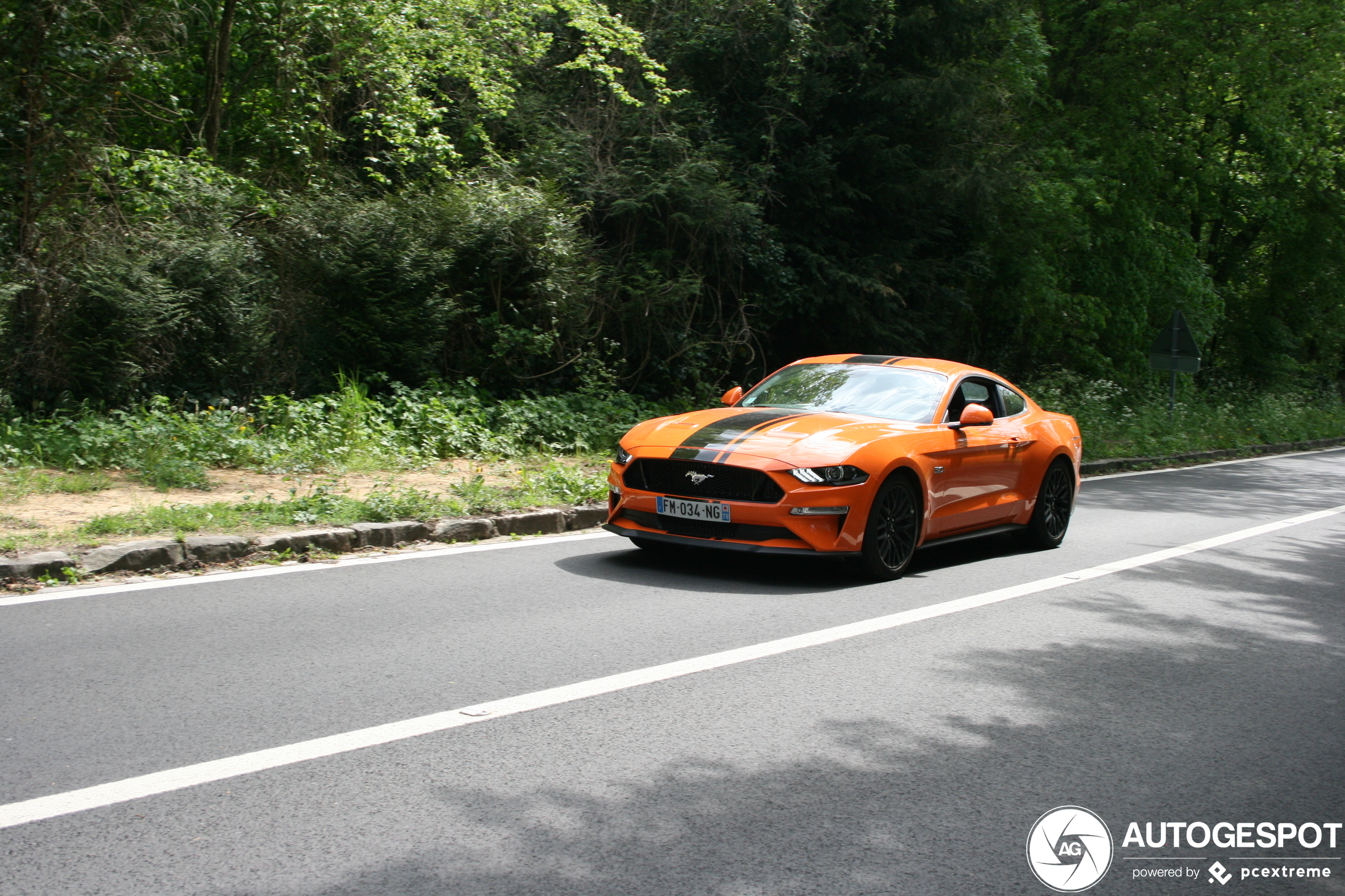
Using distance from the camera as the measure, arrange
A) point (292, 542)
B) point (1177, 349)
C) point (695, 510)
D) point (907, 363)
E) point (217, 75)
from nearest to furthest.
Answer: point (695, 510), point (292, 542), point (907, 363), point (217, 75), point (1177, 349)

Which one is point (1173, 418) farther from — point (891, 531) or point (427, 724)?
point (427, 724)

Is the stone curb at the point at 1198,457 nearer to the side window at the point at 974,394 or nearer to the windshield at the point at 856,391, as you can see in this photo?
the side window at the point at 974,394

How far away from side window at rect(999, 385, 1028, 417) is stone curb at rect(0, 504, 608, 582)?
364cm

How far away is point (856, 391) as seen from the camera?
9.37 meters

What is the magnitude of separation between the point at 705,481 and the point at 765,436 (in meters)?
0.58

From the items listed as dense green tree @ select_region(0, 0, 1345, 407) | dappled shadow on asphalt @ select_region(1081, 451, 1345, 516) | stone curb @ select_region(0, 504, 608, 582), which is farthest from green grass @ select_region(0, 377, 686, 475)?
dappled shadow on asphalt @ select_region(1081, 451, 1345, 516)

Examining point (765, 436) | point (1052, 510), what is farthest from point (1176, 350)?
point (765, 436)

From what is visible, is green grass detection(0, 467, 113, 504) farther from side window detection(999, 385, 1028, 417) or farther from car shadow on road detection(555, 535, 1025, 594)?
side window detection(999, 385, 1028, 417)

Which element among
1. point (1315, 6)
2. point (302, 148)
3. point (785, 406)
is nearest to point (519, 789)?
point (785, 406)

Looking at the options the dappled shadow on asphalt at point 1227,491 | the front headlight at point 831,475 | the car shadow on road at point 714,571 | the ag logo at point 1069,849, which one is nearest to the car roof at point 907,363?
the car shadow on road at point 714,571

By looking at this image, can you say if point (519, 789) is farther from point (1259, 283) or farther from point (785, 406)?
point (1259, 283)

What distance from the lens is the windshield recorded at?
907 centimetres

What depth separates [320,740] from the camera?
14.6ft

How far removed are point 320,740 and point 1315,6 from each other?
105 ft
